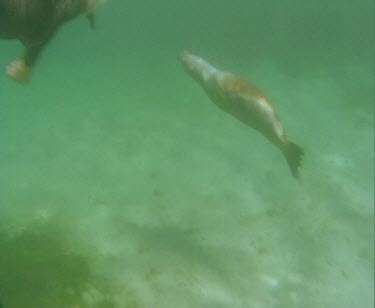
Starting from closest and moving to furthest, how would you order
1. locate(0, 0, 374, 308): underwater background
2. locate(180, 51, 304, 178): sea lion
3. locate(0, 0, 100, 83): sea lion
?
locate(0, 0, 100, 83): sea lion, locate(180, 51, 304, 178): sea lion, locate(0, 0, 374, 308): underwater background

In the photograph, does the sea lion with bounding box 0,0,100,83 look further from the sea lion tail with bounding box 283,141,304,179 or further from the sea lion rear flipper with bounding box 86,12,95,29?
the sea lion tail with bounding box 283,141,304,179

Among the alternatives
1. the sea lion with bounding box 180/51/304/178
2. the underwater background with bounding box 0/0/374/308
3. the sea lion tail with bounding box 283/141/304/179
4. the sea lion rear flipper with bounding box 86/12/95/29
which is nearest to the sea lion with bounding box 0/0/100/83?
the sea lion rear flipper with bounding box 86/12/95/29

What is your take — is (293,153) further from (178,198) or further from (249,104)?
(178,198)

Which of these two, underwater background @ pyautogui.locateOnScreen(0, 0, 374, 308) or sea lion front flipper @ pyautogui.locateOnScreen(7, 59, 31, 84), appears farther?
underwater background @ pyautogui.locateOnScreen(0, 0, 374, 308)

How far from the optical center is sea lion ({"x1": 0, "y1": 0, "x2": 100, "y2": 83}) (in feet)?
10.4

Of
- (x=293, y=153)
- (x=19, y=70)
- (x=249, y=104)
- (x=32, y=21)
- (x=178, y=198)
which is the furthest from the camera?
(x=178, y=198)

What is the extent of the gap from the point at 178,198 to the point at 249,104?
2.90 metres

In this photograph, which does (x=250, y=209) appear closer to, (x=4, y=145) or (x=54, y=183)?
(x=54, y=183)

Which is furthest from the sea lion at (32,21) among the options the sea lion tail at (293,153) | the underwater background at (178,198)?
the sea lion tail at (293,153)

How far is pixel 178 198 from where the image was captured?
25.0 feet

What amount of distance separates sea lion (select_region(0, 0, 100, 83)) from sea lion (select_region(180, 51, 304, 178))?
1895 millimetres

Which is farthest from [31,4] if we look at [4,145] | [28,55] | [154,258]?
[4,145]

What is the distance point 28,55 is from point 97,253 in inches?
110

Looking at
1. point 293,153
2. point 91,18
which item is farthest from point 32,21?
point 293,153
